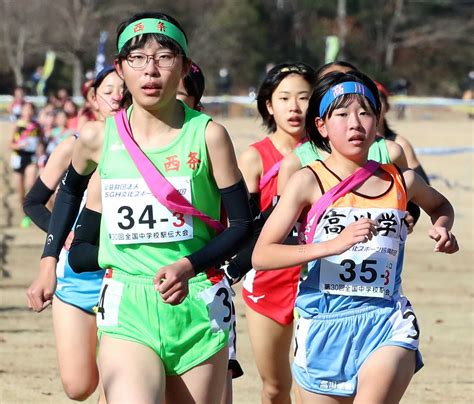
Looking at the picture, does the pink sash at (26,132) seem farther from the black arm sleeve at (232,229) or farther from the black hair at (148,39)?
the black arm sleeve at (232,229)

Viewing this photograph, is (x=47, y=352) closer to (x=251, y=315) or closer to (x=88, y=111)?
(x=88, y=111)

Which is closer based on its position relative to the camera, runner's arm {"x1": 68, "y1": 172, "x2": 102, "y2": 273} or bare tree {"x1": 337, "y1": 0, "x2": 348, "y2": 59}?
runner's arm {"x1": 68, "y1": 172, "x2": 102, "y2": 273}

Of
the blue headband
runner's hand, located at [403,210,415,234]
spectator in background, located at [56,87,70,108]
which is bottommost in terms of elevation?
spectator in background, located at [56,87,70,108]

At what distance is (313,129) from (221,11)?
63.6 m

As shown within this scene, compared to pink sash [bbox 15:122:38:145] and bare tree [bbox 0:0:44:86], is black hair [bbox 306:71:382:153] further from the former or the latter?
bare tree [bbox 0:0:44:86]

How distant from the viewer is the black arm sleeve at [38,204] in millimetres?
5930

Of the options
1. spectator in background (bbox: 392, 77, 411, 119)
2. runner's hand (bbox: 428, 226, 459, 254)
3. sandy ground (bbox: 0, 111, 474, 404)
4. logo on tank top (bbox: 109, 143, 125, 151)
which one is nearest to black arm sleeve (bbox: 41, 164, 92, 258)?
logo on tank top (bbox: 109, 143, 125, 151)

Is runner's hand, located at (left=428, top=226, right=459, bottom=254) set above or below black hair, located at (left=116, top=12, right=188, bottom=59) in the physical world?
below

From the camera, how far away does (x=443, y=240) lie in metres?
5.04

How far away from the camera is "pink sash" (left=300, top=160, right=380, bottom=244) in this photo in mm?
4984

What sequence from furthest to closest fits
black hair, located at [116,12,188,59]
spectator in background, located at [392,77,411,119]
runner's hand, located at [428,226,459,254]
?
spectator in background, located at [392,77,411,119]
runner's hand, located at [428,226,459,254]
black hair, located at [116,12,188,59]

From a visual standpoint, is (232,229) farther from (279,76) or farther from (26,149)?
(26,149)

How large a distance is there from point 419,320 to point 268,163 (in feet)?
15.4

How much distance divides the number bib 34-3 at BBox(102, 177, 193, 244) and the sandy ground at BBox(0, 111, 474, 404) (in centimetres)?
356
